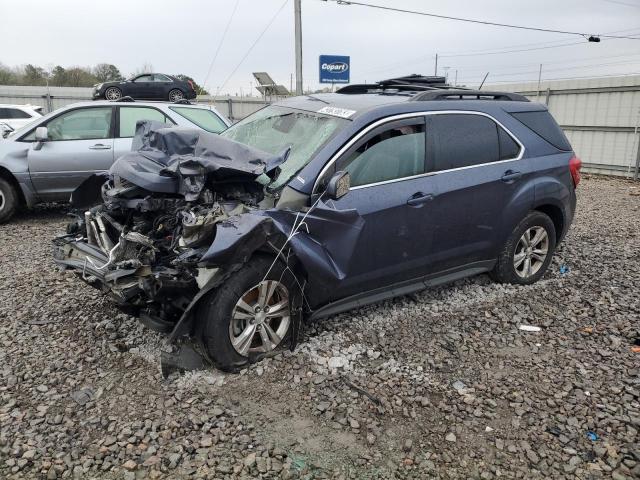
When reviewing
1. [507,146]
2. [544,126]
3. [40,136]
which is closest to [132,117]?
[40,136]

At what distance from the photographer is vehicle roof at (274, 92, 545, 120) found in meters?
3.99

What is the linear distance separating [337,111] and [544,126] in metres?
2.21

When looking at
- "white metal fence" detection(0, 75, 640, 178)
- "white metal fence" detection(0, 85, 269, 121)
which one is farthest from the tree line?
"white metal fence" detection(0, 75, 640, 178)

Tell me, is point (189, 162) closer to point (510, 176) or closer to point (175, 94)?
point (510, 176)

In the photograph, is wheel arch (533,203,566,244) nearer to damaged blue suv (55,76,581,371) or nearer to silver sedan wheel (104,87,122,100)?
damaged blue suv (55,76,581,371)

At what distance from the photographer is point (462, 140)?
4.33 meters

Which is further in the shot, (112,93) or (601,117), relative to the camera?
(112,93)

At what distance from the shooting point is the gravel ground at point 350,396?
2721mm

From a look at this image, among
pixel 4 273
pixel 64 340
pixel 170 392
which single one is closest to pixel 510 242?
pixel 170 392

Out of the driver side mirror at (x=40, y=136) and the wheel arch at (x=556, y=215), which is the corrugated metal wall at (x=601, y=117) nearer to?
the wheel arch at (x=556, y=215)

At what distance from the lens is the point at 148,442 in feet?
9.21

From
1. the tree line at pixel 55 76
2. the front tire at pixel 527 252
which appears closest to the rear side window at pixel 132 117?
the front tire at pixel 527 252

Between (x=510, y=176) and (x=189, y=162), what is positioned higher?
(x=189, y=162)

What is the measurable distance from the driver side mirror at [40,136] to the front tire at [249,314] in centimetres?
516
